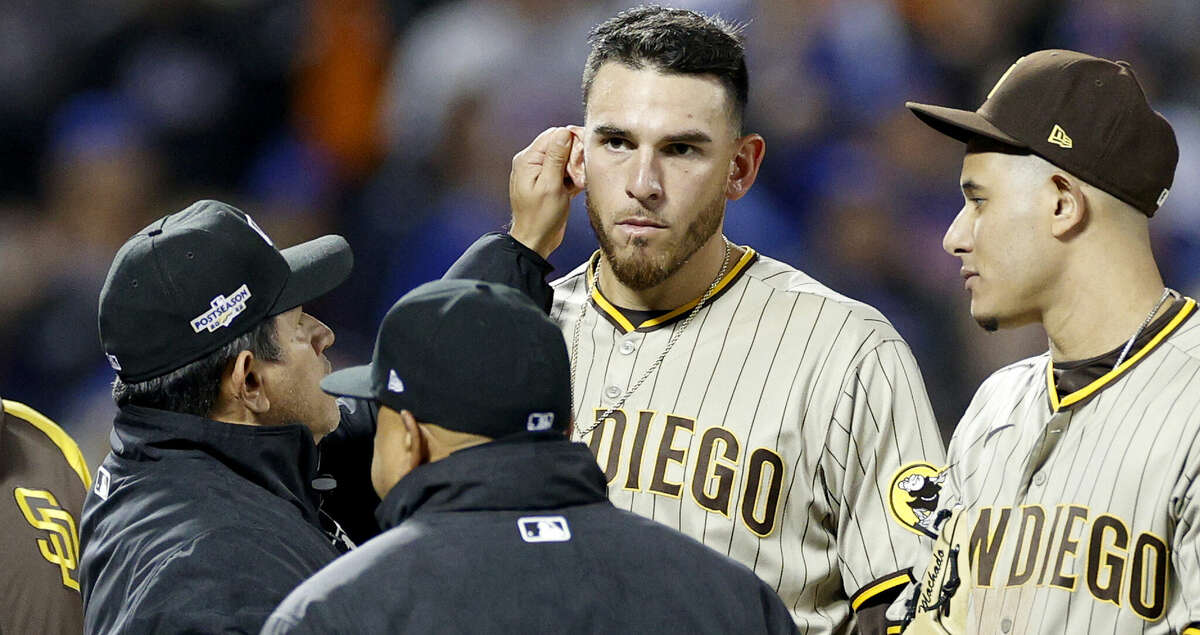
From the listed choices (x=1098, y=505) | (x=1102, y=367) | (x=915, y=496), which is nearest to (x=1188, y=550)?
(x=1098, y=505)

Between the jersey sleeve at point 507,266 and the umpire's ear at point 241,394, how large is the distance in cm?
48

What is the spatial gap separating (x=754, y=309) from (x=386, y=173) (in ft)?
9.35

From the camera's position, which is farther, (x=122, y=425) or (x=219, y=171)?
(x=219, y=171)

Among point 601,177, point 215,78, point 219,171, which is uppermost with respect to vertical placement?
point 601,177

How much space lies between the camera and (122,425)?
2.09 meters

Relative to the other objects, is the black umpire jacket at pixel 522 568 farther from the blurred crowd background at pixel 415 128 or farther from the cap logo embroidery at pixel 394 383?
the blurred crowd background at pixel 415 128

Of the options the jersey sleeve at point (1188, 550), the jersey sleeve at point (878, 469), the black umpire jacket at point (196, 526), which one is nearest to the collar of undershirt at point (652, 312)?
the jersey sleeve at point (878, 469)

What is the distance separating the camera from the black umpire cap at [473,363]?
159 cm

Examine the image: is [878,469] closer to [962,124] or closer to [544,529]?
[962,124]

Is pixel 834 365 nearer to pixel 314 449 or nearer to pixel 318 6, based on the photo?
pixel 314 449

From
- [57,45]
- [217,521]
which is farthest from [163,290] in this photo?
[57,45]

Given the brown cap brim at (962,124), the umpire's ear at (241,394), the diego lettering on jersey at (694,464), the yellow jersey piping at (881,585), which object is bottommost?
the yellow jersey piping at (881,585)

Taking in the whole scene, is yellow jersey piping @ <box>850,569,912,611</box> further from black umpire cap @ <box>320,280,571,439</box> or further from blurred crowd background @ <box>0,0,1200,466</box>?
blurred crowd background @ <box>0,0,1200,466</box>

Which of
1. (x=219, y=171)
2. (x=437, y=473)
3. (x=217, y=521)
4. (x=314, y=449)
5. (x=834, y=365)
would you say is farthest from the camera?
(x=219, y=171)
